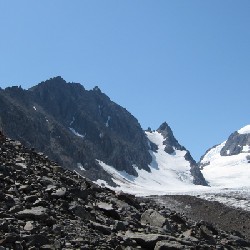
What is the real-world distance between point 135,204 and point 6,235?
12.0 metres

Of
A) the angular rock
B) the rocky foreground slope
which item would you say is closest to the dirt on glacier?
the rocky foreground slope

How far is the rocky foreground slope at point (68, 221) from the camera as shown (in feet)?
38.3

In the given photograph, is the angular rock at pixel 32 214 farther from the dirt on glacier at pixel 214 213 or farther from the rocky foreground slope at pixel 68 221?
the dirt on glacier at pixel 214 213

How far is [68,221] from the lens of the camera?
543 inches

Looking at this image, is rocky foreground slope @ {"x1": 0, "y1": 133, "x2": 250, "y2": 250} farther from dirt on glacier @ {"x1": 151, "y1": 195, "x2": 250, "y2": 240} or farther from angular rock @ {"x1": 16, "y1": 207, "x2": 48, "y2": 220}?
dirt on glacier @ {"x1": 151, "y1": 195, "x2": 250, "y2": 240}

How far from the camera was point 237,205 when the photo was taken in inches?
3703

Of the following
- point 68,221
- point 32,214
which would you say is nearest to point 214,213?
point 68,221

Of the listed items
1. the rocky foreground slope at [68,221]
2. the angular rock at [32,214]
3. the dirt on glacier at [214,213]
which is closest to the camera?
the rocky foreground slope at [68,221]

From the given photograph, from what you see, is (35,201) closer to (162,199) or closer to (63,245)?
(63,245)

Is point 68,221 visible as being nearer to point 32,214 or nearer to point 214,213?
point 32,214

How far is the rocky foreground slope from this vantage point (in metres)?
11.7

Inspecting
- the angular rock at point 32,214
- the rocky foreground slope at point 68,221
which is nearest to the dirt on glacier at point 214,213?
the rocky foreground slope at point 68,221

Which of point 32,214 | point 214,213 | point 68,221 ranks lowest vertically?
point 68,221

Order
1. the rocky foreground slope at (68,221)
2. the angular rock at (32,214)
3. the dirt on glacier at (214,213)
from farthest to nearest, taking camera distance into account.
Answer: the dirt on glacier at (214,213) < the angular rock at (32,214) < the rocky foreground slope at (68,221)
